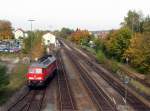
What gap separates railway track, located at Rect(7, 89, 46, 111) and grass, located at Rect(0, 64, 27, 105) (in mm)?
1132

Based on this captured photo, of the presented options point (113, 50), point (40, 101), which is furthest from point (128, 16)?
point (40, 101)

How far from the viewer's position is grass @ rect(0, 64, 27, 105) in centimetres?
2947

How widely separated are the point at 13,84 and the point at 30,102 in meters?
7.52

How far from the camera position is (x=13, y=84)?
3634 centimetres

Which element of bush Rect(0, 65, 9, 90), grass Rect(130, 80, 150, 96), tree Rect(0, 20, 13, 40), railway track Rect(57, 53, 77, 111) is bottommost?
grass Rect(130, 80, 150, 96)

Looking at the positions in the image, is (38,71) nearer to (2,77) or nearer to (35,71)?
(35,71)

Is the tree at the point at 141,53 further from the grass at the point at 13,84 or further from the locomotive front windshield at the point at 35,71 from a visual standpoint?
the locomotive front windshield at the point at 35,71

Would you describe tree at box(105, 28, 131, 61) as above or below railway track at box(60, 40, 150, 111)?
above

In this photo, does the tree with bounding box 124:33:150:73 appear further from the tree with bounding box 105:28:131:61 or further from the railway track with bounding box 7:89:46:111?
the railway track with bounding box 7:89:46:111

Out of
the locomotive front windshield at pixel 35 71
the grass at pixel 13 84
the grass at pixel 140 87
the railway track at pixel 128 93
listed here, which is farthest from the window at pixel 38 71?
the grass at pixel 140 87

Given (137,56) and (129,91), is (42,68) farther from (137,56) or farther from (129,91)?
(137,56)

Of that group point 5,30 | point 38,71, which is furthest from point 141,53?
point 5,30

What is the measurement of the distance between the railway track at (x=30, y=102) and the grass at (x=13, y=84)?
1.13 m

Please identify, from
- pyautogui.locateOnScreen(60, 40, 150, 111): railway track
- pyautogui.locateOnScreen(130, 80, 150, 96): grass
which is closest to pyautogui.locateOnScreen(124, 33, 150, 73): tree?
pyautogui.locateOnScreen(60, 40, 150, 111): railway track
